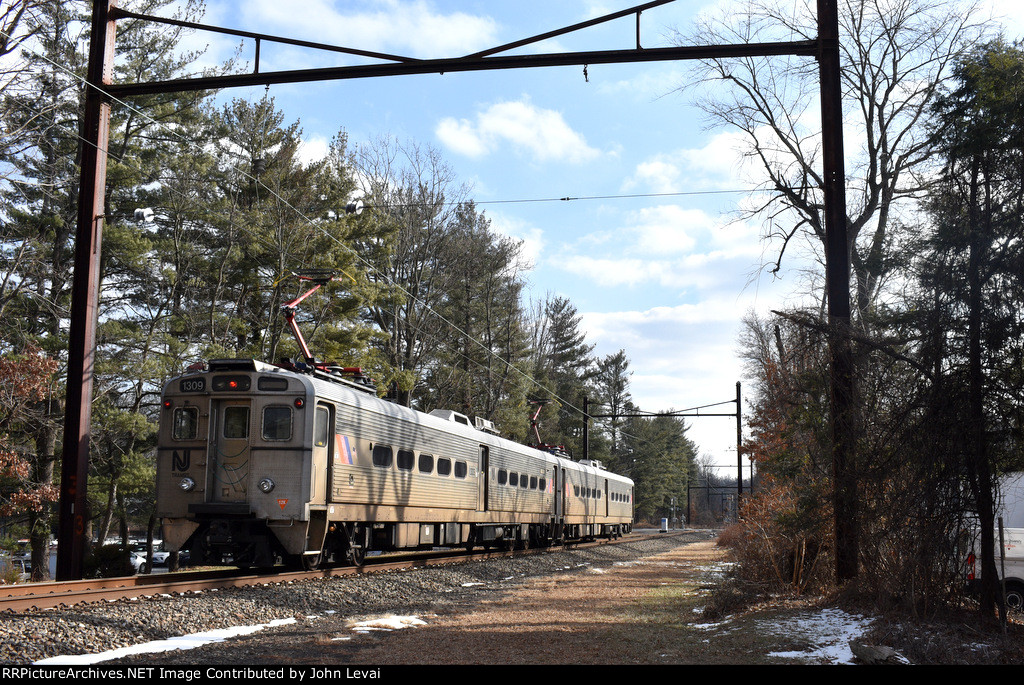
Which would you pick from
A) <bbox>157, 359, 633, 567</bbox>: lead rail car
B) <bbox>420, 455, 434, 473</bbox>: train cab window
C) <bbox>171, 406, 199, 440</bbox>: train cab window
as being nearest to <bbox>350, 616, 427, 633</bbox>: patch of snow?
<bbox>157, 359, 633, 567</bbox>: lead rail car

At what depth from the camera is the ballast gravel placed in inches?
287

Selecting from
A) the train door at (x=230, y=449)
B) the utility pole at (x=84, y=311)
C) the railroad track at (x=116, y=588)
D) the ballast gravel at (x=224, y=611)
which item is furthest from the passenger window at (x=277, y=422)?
the utility pole at (x=84, y=311)

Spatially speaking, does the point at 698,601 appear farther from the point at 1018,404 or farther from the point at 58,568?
the point at 58,568

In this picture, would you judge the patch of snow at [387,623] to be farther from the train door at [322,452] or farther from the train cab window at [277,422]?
the train cab window at [277,422]

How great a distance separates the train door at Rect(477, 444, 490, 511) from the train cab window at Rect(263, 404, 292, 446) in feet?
27.8

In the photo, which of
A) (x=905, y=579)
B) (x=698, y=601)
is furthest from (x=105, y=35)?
(x=905, y=579)

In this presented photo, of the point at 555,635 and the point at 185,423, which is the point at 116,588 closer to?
the point at 185,423

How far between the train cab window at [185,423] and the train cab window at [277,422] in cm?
113

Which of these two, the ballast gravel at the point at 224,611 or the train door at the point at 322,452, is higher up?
the train door at the point at 322,452

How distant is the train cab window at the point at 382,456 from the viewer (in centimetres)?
1490

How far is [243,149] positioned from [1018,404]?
30.8 metres

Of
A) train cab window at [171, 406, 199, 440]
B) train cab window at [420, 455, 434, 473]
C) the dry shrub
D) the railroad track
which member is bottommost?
the railroad track

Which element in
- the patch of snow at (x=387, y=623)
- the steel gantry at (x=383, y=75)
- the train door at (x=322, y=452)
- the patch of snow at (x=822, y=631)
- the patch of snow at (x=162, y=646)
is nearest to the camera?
the patch of snow at (x=162, y=646)

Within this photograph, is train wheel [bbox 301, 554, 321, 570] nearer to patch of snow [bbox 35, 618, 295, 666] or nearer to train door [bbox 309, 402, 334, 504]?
train door [bbox 309, 402, 334, 504]
